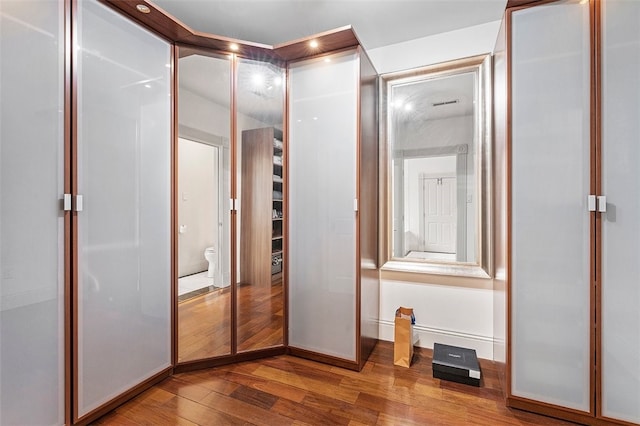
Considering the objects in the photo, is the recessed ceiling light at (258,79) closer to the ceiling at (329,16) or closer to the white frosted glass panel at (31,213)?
the ceiling at (329,16)

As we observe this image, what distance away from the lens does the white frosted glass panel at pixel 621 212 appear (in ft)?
5.13

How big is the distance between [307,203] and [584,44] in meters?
1.92

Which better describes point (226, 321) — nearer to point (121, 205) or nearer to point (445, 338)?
point (121, 205)

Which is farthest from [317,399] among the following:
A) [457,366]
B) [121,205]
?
[121,205]

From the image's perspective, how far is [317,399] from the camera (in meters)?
1.90

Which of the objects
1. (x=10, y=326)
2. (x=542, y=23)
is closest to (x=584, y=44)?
(x=542, y=23)

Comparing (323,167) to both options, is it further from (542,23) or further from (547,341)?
(547,341)

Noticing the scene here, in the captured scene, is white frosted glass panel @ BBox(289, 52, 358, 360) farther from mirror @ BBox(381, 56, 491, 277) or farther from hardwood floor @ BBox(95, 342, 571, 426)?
mirror @ BBox(381, 56, 491, 277)

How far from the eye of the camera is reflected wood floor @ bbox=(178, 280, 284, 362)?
222cm

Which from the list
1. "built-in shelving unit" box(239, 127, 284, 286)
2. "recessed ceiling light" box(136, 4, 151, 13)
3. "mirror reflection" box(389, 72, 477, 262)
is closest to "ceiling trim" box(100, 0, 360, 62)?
"recessed ceiling light" box(136, 4, 151, 13)

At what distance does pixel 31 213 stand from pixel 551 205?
2685 mm

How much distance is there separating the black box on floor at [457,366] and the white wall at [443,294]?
19 centimetres

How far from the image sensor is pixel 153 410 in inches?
70.2

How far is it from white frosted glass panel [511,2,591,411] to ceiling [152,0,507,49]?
65cm
